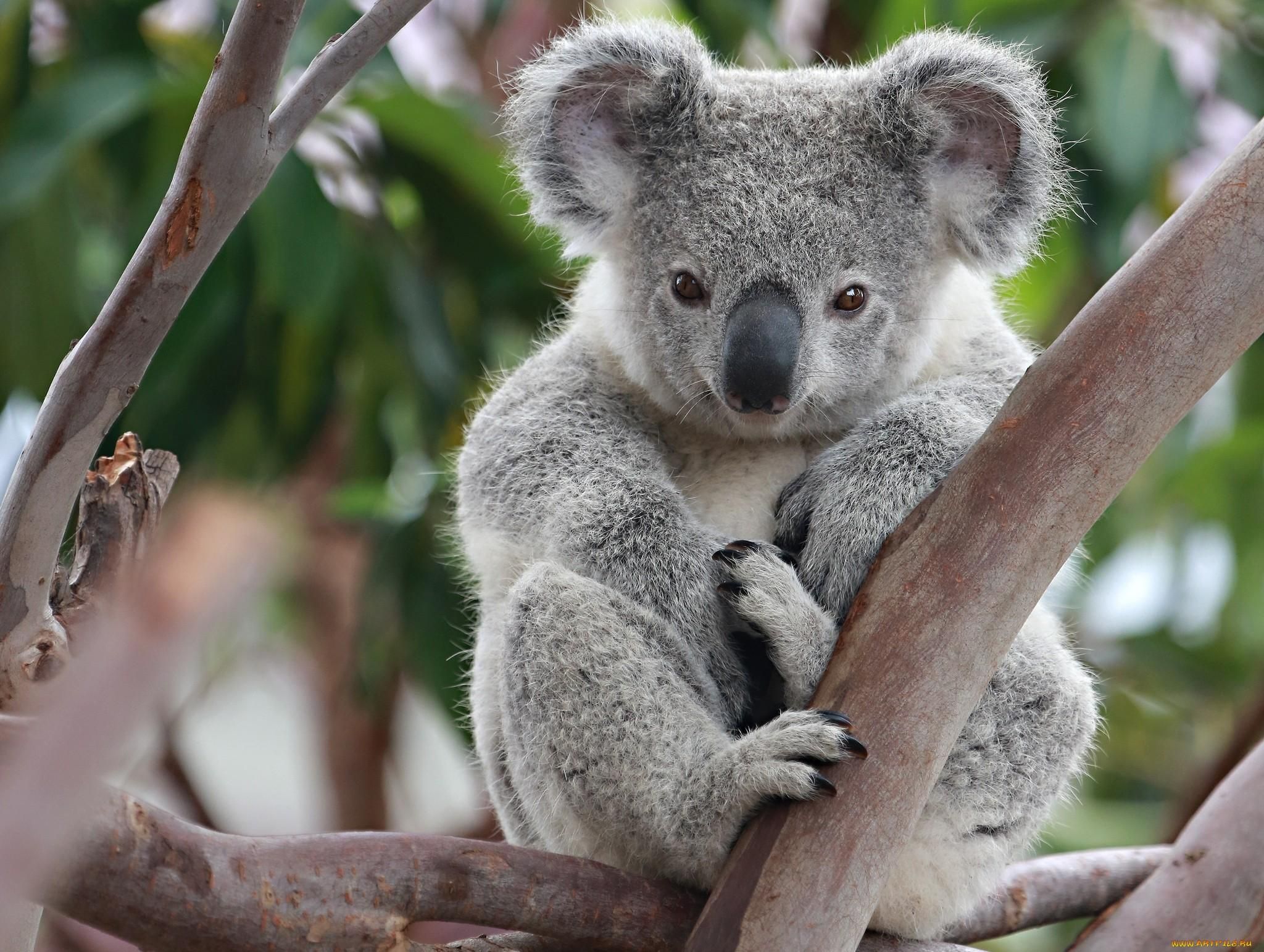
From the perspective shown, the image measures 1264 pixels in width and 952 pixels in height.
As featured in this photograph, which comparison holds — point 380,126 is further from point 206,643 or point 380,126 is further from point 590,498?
point 206,643

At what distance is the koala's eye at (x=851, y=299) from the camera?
6.82 feet

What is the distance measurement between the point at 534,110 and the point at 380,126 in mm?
1309

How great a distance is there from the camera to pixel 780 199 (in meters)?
2.04

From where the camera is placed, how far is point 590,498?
6.84 feet

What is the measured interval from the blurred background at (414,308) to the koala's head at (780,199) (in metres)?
0.56

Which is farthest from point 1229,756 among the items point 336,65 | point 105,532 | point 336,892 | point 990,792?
point 336,65

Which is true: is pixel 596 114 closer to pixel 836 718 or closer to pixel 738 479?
pixel 738 479

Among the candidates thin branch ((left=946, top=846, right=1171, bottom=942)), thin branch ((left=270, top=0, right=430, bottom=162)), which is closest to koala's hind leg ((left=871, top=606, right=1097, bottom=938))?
thin branch ((left=946, top=846, right=1171, bottom=942))

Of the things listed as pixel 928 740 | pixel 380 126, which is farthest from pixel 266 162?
pixel 380 126

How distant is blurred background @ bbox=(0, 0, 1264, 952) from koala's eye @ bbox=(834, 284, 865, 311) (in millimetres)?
861

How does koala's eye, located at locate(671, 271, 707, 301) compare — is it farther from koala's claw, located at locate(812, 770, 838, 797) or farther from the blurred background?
the blurred background

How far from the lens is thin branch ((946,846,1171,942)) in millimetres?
2418

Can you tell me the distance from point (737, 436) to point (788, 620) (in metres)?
0.48

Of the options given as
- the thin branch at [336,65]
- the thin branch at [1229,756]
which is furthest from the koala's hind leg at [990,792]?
the thin branch at [1229,756]
